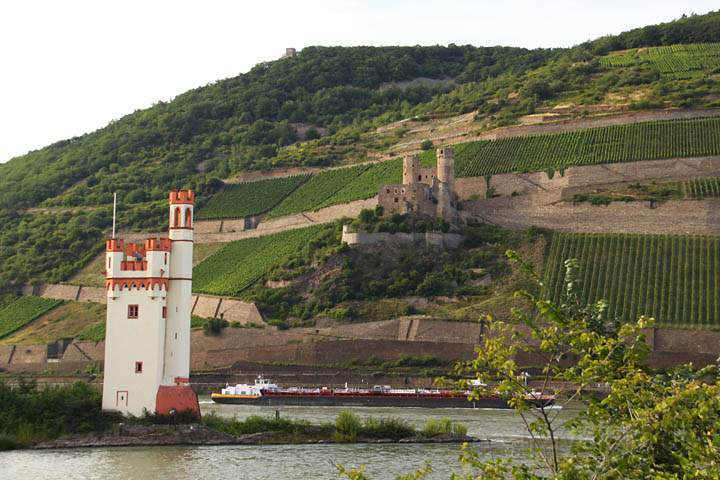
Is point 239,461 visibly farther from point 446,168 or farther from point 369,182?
point 369,182

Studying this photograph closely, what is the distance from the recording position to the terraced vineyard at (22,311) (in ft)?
299

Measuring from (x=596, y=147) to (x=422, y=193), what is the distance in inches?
559

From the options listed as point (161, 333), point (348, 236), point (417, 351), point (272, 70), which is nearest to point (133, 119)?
point (272, 70)

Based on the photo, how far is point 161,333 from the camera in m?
43.3

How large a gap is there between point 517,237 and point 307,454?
→ 45.3 m

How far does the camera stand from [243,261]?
305ft

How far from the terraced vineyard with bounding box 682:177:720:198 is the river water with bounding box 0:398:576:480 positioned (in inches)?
1552

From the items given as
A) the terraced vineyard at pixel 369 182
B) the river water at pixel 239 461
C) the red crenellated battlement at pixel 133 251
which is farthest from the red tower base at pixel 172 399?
the terraced vineyard at pixel 369 182

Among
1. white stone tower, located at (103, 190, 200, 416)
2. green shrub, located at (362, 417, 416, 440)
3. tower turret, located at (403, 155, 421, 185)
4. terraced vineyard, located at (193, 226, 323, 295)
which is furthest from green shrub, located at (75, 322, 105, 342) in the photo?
green shrub, located at (362, 417, 416, 440)

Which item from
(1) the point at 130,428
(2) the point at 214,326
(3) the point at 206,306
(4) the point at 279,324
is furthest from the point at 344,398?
(1) the point at 130,428

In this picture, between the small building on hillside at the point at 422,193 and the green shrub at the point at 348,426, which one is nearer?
the green shrub at the point at 348,426

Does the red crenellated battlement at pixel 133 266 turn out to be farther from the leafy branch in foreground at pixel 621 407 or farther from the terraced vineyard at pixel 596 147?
the terraced vineyard at pixel 596 147

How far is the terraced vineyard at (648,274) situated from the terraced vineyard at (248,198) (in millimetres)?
27996

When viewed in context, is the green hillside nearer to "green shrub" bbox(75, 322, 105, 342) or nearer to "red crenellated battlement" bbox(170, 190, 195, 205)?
"green shrub" bbox(75, 322, 105, 342)
